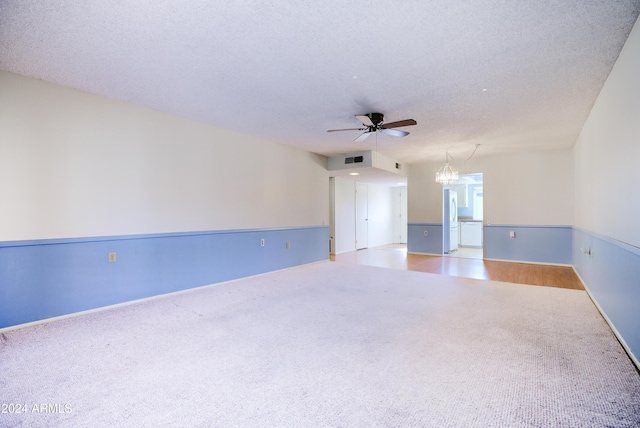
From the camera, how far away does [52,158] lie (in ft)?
10.6

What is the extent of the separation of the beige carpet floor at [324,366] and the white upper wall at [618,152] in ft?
3.47

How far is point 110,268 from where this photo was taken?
12.0 ft

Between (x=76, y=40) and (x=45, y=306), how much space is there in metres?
2.66

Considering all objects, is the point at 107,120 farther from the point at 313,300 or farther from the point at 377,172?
the point at 377,172

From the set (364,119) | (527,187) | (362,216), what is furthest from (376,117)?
(362,216)

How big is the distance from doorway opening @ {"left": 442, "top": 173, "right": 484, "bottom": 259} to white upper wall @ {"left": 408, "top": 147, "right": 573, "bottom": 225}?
988mm

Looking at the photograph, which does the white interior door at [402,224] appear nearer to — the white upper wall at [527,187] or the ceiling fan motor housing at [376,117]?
the white upper wall at [527,187]

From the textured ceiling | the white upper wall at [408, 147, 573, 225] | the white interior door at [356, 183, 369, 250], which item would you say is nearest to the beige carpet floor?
the textured ceiling

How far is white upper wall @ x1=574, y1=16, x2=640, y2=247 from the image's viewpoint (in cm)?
223

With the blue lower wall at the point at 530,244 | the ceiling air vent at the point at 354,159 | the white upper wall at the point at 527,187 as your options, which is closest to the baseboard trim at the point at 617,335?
the blue lower wall at the point at 530,244

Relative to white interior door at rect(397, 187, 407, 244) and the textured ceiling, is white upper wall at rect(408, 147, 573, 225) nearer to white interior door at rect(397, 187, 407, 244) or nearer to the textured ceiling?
the textured ceiling

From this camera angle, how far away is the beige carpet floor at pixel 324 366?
1698 mm

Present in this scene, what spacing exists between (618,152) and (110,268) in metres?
5.41

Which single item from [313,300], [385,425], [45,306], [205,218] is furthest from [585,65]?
[45,306]
